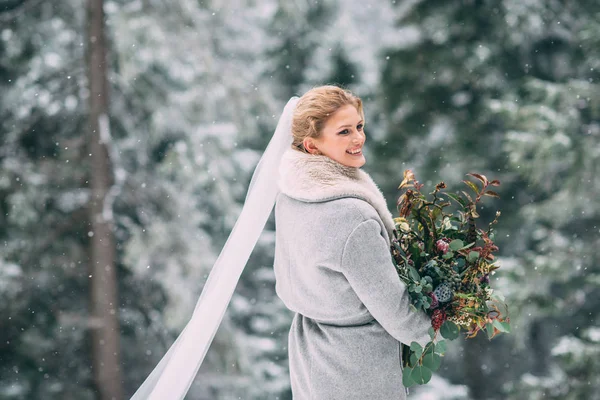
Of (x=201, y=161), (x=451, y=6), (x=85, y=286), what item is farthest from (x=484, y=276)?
(x=451, y=6)

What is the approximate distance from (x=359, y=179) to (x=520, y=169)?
215 inches

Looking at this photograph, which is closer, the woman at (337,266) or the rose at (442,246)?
the woman at (337,266)

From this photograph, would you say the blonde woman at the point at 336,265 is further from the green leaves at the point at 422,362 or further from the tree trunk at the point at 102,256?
the tree trunk at the point at 102,256

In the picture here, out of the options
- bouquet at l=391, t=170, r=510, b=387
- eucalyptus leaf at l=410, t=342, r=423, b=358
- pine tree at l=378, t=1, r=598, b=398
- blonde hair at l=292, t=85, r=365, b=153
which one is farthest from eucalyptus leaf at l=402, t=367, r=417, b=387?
pine tree at l=378, t=1, r=598, b=398

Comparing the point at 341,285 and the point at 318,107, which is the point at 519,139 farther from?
the point at 341,285

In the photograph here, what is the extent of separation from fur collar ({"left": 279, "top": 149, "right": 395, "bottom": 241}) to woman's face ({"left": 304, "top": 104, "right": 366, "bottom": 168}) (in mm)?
26

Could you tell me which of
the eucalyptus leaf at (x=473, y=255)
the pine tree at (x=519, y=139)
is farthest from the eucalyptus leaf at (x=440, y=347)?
the pine tree at (x=519, y=139)

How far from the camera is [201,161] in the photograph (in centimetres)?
645

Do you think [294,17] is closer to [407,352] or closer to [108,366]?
[108,366]

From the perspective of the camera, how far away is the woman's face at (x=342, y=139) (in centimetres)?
192

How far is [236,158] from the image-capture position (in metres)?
6.78

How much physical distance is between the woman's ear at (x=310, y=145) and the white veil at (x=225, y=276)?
0.18 meters

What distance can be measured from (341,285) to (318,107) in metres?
0.53

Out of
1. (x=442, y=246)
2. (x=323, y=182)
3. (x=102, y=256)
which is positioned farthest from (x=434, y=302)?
(x=102, y=256)
